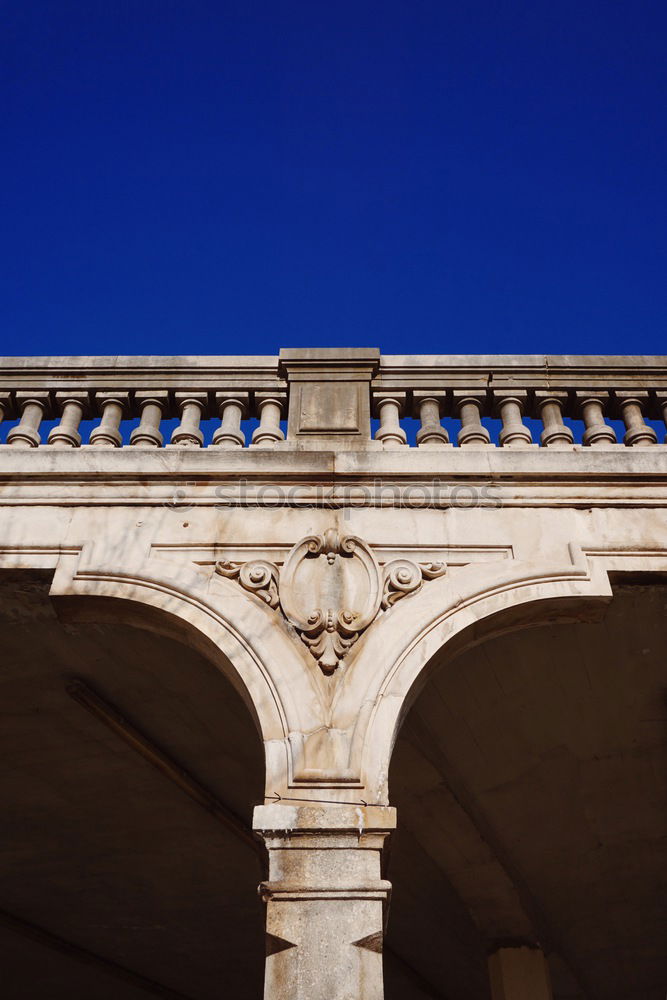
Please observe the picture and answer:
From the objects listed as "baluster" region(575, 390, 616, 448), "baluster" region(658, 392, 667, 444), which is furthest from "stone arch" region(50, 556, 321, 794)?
"baluster" region(658, 392, 667, 444)

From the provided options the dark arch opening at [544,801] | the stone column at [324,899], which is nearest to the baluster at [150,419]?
the dark arch opening at [544,801]

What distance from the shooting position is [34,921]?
9.66 metres

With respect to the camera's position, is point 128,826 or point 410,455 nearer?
point 410,455

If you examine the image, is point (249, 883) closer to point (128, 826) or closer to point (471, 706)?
point (128, 826)

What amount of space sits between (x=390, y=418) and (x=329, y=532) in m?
1.08

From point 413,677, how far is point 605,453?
1.88m

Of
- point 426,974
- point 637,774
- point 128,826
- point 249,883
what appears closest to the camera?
point 637,774

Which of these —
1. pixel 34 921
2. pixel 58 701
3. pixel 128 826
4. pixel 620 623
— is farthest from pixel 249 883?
pixel 620 623

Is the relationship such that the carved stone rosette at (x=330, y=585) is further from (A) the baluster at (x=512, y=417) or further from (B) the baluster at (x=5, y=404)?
(B) the baluster at (x=5, y=404)

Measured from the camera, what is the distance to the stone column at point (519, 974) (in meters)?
8.17

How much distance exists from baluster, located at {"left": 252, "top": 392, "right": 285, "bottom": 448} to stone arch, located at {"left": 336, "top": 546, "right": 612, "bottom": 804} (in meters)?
1.49

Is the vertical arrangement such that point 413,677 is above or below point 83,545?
below

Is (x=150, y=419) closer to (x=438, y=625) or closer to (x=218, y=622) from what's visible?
(x=218, y=622)

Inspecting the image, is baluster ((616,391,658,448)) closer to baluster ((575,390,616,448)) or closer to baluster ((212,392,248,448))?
baluster ((575,390,616,448))
